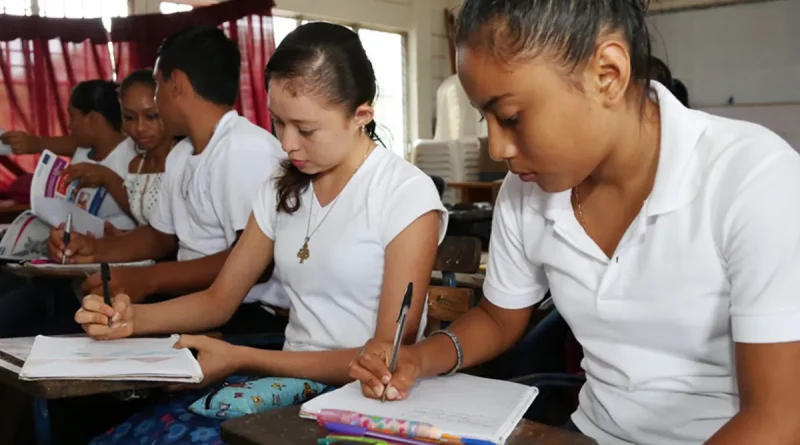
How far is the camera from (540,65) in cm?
90

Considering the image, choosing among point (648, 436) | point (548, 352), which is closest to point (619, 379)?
point (648, 436)

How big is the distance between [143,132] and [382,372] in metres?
1.78

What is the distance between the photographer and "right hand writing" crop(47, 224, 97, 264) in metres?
2.18

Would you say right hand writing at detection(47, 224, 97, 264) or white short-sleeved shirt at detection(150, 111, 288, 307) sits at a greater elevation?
white short-sleeved shirt at detection(150, 111, 288, 307)

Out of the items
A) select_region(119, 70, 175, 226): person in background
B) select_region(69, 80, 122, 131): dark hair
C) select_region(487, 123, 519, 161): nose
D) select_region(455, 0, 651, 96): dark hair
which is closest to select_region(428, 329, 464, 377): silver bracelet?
select_region(487, 123, 519, 161): nose

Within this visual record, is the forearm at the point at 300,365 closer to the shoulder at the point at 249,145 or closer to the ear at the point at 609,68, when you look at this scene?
the ear at the point at 609,68

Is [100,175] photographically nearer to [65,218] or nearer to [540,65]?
[65,218]

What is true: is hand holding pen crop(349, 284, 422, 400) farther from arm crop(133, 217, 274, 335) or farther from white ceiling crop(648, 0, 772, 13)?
white ceiling crop(648, 0, 772, 13)

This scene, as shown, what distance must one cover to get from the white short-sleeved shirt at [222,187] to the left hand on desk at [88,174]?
0.57m

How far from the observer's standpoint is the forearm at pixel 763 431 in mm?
810

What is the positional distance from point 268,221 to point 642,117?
829 mm

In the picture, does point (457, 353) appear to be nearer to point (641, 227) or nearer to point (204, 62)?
point (641, 227)

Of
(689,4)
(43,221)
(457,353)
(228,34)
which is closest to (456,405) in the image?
(457,353)

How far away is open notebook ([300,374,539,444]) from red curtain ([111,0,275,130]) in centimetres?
369
